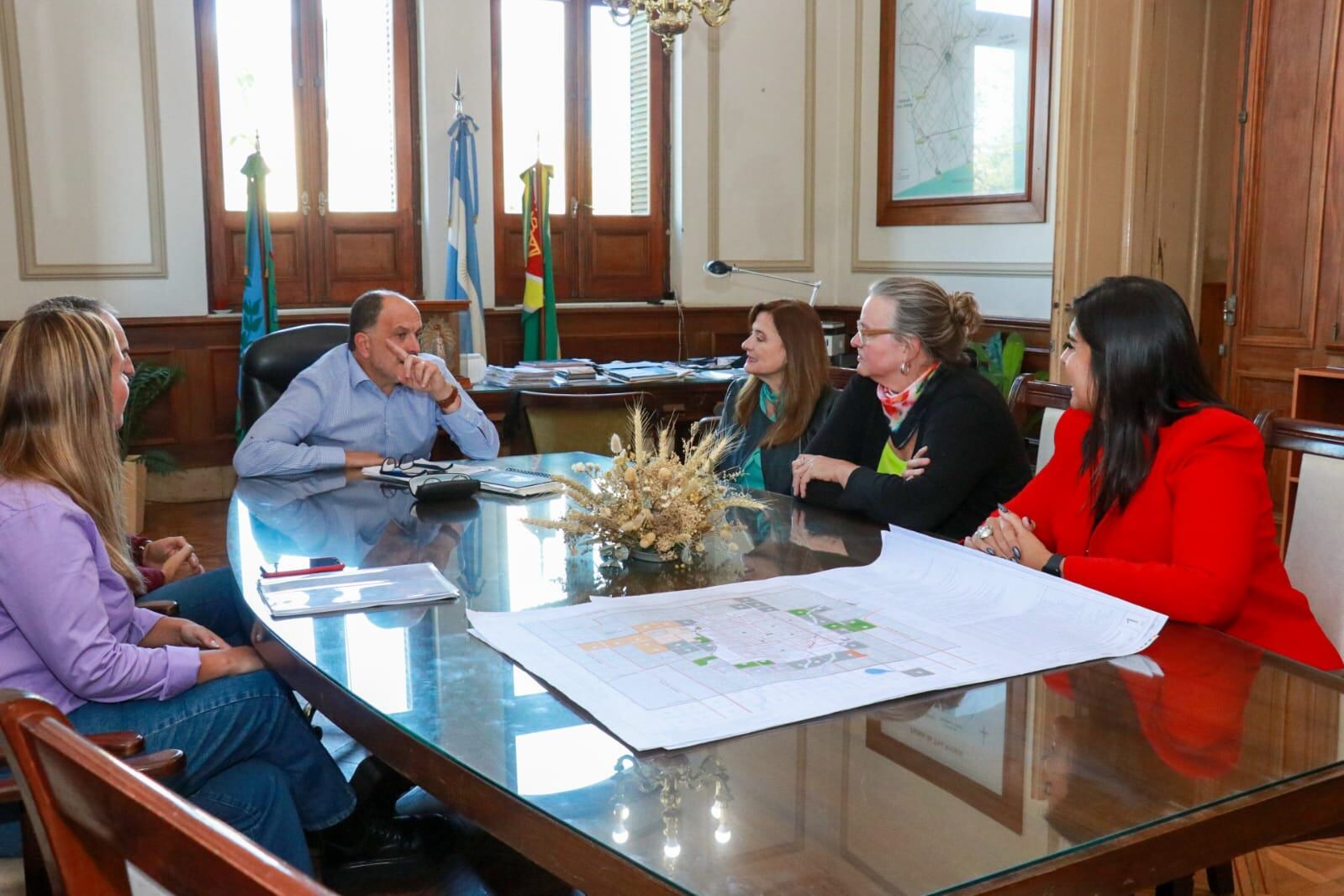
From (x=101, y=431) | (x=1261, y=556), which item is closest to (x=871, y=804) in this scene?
(x=1261, y=556)

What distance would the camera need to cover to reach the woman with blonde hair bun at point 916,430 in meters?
2.50

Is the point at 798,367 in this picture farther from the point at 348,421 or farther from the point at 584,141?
the point at 584,141

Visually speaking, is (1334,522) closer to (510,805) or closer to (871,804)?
(871,804)

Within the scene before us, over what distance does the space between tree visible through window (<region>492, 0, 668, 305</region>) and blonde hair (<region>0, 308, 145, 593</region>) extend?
4.87 meters

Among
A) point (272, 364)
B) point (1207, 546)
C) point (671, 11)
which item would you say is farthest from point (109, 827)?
point (671, 11)

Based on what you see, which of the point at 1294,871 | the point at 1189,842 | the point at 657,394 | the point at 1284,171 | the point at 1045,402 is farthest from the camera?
the point at 657,394

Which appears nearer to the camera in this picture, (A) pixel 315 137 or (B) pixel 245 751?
(B) pixel 245 751

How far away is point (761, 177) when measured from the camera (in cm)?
717

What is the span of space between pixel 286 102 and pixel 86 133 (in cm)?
95

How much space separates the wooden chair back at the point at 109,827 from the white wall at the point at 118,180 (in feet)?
17.9

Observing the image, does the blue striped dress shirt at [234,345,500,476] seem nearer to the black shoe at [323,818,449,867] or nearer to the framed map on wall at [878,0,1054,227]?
the black shoe at [323,818,449,867]

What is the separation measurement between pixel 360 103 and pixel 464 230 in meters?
0.92

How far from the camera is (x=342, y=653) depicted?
1529 mm

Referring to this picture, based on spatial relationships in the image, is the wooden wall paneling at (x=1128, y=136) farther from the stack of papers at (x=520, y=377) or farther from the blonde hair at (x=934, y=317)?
the blonde hair at (x=934, y=317)
